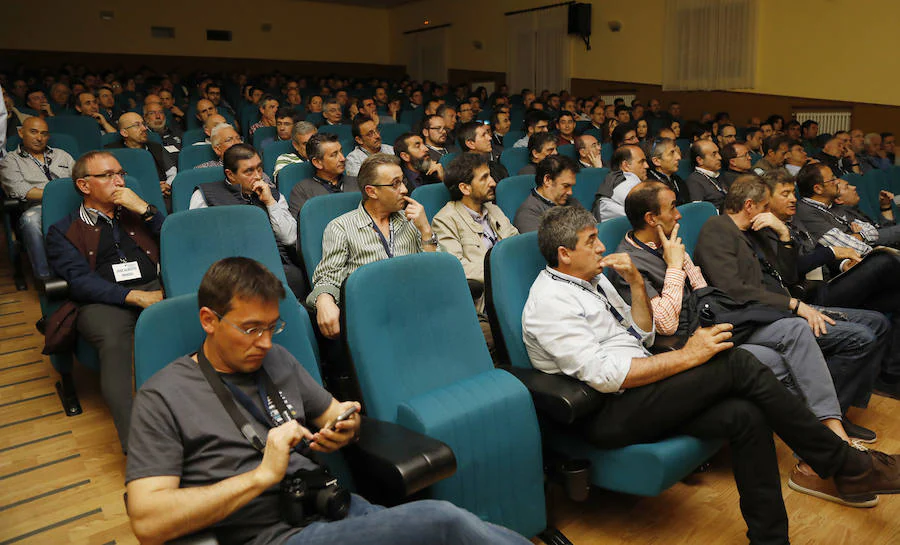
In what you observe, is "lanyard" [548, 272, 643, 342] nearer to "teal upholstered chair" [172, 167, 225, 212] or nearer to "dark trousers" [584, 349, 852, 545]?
"dark trousers" [584, 349, 852, 545]

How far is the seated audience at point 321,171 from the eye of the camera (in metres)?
2.91

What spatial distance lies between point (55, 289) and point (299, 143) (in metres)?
1.83

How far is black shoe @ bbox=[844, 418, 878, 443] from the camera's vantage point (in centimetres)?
215

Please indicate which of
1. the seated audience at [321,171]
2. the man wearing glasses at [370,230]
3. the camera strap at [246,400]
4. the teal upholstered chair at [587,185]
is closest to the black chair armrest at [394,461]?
the camera strap at [246,400]

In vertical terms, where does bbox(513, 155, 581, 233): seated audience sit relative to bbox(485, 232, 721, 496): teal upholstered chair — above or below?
above

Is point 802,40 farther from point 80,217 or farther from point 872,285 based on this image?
point 80,217

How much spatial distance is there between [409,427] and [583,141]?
2.96 meters

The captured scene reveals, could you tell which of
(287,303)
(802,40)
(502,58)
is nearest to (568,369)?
(287,303)

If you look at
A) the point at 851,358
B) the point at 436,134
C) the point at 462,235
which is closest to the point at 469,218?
the point at 462,235

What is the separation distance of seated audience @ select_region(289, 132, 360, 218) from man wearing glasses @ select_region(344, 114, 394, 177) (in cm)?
52

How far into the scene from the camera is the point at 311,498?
115 cm

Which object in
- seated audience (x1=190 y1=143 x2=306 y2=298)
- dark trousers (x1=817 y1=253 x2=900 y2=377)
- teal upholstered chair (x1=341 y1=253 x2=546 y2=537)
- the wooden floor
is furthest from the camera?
seated audience (x1=190 y1=143 x2=306 y2=298)

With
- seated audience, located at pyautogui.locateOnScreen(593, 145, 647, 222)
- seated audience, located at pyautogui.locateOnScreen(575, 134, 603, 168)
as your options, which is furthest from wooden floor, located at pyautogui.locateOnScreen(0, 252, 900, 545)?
seated audience, located at pyautogui.locateOnScreen(575, 134, 603, 168)

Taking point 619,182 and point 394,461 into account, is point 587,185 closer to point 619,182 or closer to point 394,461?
point 619,182
